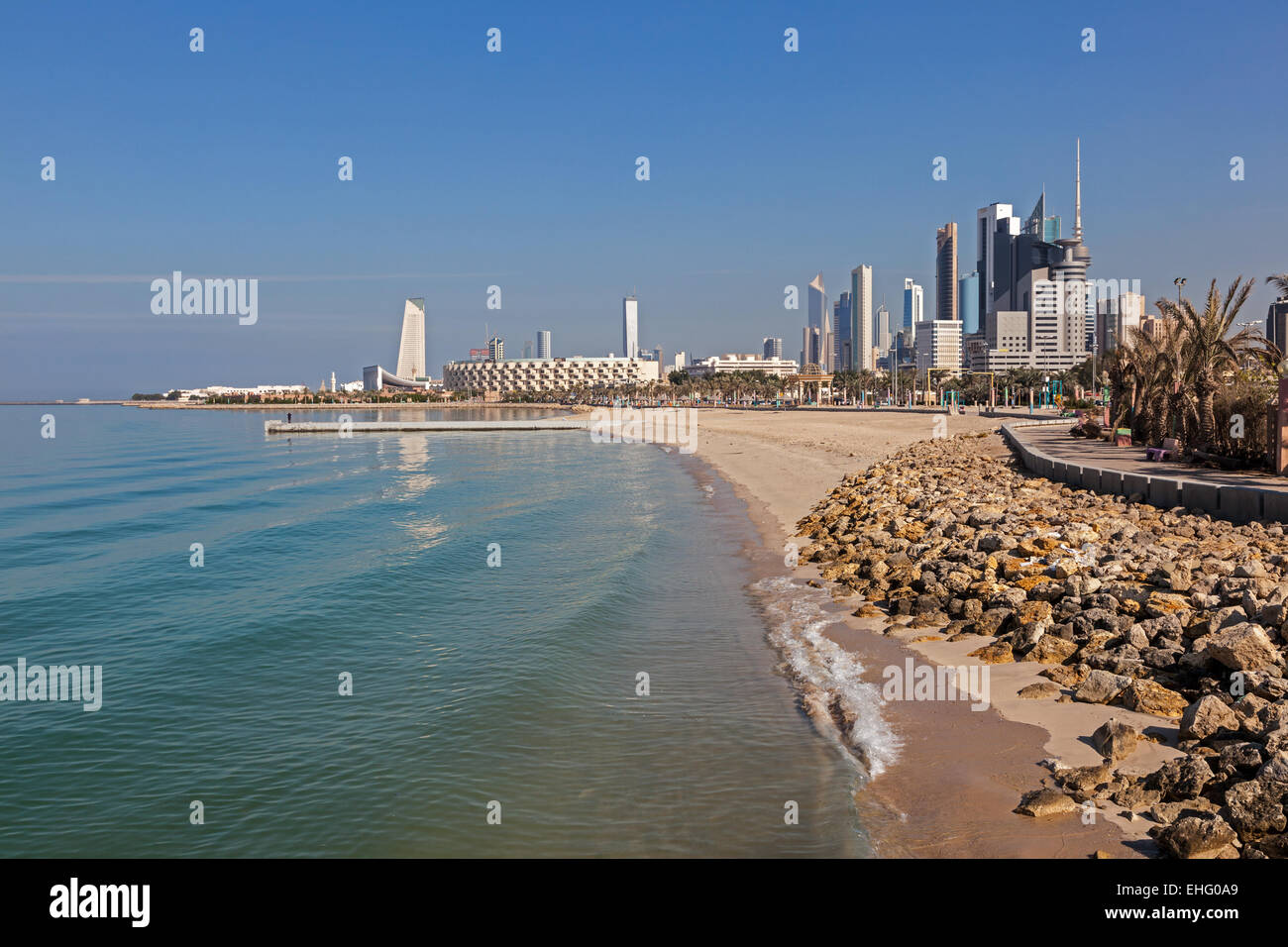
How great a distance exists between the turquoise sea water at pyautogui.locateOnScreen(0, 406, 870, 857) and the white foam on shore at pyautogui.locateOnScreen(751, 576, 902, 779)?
0.26 metres

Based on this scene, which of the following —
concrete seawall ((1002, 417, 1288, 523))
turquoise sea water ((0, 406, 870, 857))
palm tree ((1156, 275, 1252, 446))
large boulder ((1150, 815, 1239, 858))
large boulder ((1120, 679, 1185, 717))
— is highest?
palm tree ((1156, 275, 1252, 446))

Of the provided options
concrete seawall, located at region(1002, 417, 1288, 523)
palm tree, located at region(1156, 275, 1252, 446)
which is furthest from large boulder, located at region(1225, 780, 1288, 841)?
→ palm tree, located at region(1156, 275, 1252, 446)

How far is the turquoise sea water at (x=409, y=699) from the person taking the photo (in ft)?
27.1

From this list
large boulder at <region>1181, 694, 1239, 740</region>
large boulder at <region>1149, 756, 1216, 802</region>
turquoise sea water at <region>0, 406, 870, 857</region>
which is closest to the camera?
large boulder at <region>1149, 756, 1216, 802</region>

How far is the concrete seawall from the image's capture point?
1865 cm

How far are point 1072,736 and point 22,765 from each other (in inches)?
454

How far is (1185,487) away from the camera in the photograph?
21172 millimetres

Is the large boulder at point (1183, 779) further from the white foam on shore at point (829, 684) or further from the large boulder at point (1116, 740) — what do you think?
the white foam on shore at point (829, 684)

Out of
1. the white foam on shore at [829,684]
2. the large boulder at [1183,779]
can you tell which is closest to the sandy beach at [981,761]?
the white foam on shore at [829,684]

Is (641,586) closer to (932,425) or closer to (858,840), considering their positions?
(858,840)

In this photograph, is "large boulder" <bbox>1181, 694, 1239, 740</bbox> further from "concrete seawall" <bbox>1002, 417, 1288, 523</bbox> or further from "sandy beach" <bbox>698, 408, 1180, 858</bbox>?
"concrete seawall" <bbox>1002, 417, 1288, 523</bbox>

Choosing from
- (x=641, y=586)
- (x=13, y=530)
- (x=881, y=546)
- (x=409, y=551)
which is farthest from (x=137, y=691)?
(x=13, y=530)

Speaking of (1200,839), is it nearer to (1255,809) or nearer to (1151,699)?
(1255,809)

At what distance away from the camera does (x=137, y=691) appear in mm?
12641
